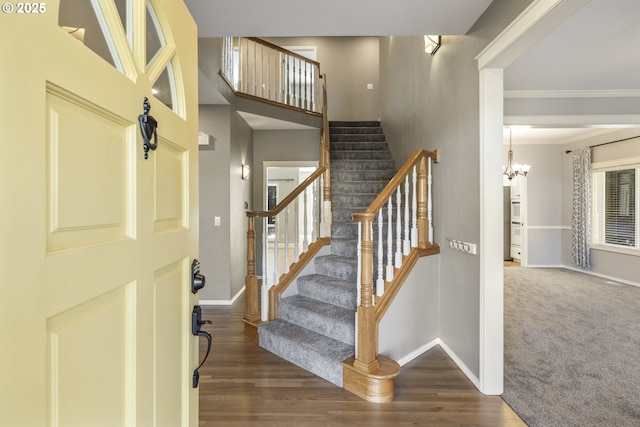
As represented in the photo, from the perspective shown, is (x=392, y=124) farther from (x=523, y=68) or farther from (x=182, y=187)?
(x=182, y=187)

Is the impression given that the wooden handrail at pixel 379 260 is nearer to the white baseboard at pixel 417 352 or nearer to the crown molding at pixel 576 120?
the white baseboard at pixel 417 352

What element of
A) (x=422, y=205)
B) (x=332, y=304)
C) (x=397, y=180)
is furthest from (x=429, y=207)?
(x=332, y=304)

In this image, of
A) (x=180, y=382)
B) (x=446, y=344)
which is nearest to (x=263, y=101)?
(x=446, y=344)

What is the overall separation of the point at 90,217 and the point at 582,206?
7.94 m

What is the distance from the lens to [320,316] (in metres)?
2.81

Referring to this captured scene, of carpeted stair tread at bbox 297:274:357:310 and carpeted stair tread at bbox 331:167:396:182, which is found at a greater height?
carpeted stair tread at bbox 331:167:396:182

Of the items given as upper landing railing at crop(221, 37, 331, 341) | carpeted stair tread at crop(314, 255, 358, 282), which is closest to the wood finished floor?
upper landing railing at crop(221, 37, 331, 341)

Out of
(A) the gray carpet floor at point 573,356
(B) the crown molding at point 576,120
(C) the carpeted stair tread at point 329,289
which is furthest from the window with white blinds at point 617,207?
(C) the carpeted stair tread at point 329,289

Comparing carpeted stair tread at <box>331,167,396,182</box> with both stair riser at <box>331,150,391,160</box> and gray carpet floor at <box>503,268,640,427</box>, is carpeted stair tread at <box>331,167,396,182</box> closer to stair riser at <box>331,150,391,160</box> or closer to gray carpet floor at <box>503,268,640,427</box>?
stair riser at <box>331,150,391,160</box>

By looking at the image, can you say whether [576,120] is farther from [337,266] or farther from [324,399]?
[324,399]

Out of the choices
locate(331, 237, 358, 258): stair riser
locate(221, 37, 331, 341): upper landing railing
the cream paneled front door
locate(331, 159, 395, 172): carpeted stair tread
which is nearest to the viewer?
the cream paneled front door

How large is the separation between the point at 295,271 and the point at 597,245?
243 inches

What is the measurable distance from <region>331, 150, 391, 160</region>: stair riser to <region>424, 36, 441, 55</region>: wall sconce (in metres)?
2.12

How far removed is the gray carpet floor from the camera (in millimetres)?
2088
